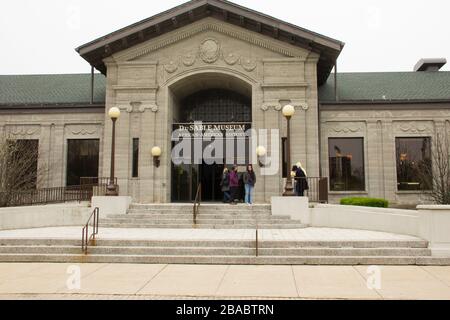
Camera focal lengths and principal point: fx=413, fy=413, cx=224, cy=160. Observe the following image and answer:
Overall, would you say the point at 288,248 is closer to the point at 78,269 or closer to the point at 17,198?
the point at 78,269

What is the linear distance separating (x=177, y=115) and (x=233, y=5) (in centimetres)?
672

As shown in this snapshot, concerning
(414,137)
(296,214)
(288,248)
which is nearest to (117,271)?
(288,248)

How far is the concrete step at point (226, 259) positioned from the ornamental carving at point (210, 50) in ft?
42.8

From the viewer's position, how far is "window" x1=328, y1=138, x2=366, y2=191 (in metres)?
22.2

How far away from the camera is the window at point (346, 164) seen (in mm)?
22156

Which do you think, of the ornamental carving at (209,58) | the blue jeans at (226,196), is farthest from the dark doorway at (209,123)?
the ornamental carving at (209,58)

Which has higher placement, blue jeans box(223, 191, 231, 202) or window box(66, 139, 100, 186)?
window box(66, 139, 100, 186)

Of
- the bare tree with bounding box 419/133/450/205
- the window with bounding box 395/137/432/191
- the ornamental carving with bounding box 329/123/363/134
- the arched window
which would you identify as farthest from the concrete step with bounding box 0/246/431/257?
the arched window

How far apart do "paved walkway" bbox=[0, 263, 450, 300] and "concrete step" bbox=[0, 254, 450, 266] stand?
14.2 inches

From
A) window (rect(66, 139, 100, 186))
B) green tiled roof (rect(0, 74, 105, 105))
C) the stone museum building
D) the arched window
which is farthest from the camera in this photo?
green tiled roof (rect(0, 74, 105, 105))

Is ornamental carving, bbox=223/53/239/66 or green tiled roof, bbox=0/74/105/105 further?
green tiled roof, bbox=0/74/105/105

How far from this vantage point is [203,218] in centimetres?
1638

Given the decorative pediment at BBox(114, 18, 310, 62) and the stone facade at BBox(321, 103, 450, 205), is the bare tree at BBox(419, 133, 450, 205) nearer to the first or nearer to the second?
the stone facade at BBox(321, 103, 450, 205)

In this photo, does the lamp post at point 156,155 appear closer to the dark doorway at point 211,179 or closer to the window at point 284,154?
the dark doorway at point 211,179
